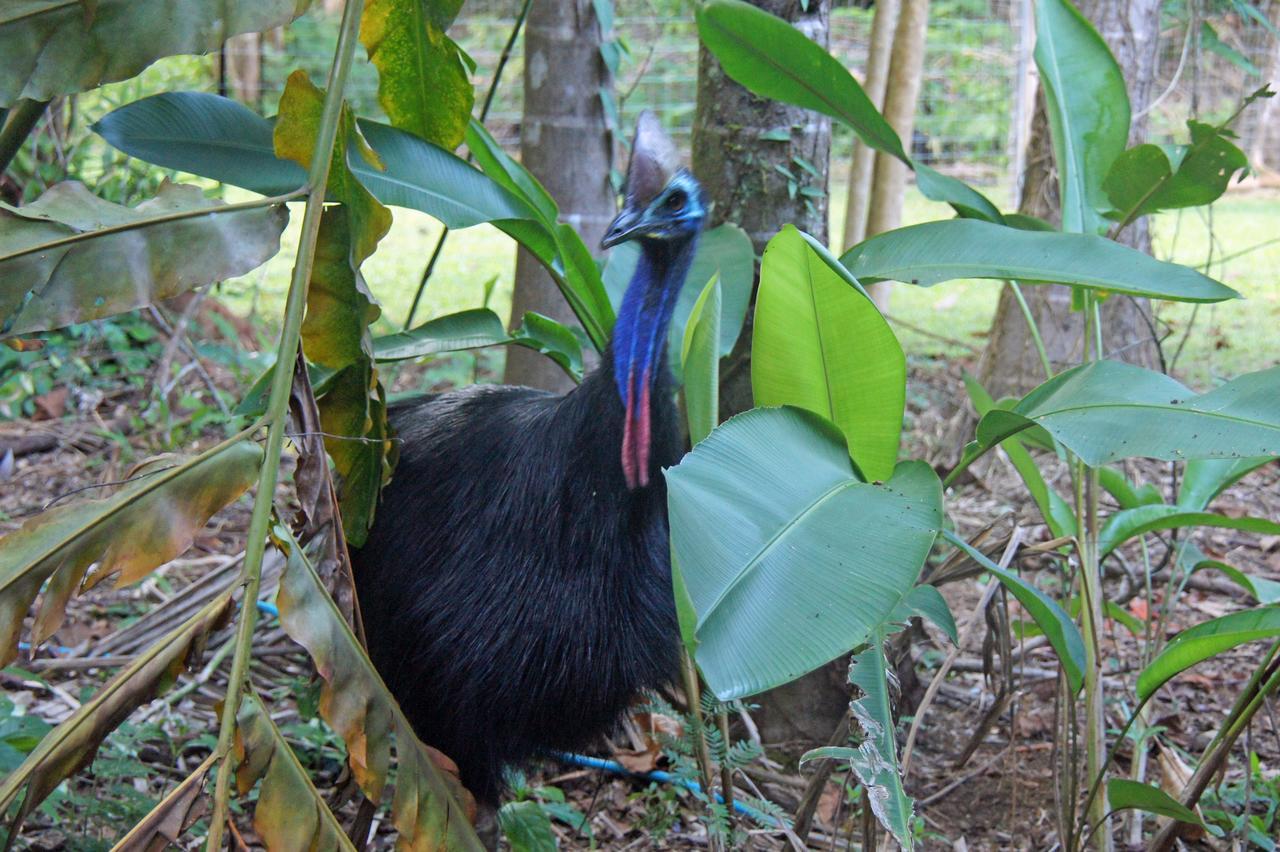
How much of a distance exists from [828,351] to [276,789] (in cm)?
74

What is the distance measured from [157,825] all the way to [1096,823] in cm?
122

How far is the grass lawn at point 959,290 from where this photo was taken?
4.41 metres

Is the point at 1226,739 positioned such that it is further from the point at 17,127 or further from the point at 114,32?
the point at 17,127

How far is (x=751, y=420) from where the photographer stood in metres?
1.21

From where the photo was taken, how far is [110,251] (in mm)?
1141

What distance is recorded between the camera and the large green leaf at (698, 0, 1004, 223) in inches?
63.5

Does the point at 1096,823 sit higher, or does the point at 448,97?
the point at 448,97

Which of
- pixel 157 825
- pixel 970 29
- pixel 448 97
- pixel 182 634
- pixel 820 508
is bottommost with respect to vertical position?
pixel 157 825

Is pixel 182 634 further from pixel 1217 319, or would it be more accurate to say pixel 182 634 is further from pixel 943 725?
pixel 1217 319

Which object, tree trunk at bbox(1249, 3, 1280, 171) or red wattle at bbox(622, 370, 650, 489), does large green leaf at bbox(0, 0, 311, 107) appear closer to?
red wattle at bbox(622, 370, 650, 489)

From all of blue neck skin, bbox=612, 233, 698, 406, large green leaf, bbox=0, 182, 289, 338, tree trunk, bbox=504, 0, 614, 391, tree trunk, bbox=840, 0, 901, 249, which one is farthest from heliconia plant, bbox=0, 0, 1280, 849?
tree trunk, bbox=840, 0, 901, 249

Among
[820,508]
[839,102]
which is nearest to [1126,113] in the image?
[839,102]

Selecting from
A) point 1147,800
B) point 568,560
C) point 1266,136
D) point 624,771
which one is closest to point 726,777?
point 568,560

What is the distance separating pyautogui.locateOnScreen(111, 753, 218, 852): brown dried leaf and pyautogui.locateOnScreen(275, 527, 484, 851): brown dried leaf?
155mm
